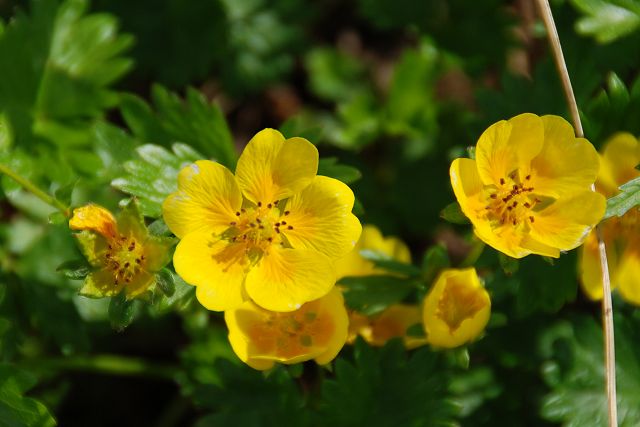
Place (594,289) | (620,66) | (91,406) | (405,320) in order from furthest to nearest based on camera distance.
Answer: (91,406)
(620,66)
(405,320)
(594,289)

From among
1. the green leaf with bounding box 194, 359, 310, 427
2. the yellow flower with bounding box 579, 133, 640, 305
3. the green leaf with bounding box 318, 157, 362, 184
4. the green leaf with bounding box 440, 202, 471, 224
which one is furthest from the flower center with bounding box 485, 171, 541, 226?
the green leaf with bounding box 194, 359, 310, 427

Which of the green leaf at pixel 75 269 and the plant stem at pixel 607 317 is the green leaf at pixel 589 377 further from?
the green leaf at pixel 75 269

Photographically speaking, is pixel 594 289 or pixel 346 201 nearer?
pixel 346 201

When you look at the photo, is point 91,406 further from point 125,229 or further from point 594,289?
point 594,289

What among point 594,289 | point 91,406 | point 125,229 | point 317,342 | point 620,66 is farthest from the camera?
point 91,406

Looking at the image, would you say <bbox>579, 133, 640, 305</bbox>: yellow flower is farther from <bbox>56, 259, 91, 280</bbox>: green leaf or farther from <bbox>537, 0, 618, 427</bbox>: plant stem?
<bbox>56, 259, 91, 280</bbox>: green leaf

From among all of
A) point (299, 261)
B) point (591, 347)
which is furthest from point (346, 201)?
point (591, 347)
